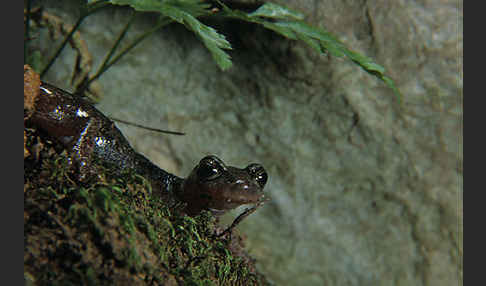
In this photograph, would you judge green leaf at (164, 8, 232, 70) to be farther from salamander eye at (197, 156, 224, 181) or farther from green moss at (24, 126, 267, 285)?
green moss at (24, 126, 267, 285)

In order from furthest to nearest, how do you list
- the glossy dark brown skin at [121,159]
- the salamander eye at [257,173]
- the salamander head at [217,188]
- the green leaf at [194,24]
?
1. the salamander eye at [257,173]
2. the salamander head at [217,188]
3. the glossy dark brown skin at [121,159]
4. the green leaf at [194,24]

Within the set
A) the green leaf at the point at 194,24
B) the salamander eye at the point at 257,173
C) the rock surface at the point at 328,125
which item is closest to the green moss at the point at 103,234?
the salamander eye at the point at 257,173

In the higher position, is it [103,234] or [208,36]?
[208,36]

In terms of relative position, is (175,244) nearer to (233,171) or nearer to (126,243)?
(126,243)

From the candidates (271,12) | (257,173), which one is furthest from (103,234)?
(271,12)

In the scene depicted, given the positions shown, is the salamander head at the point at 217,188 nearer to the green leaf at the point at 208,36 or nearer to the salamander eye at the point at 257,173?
the salamander eye at the point at 257,173

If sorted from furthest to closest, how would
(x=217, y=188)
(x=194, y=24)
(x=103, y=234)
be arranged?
1. (x=217, y=188)
2. (x=194, y=24)
3. (x=103, y=234)

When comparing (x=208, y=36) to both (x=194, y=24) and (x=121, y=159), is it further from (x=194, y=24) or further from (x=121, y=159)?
(x=121, y=159)

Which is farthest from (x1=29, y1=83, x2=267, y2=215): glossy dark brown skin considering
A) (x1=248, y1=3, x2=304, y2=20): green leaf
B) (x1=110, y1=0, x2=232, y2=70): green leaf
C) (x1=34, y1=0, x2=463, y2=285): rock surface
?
(x1=34, y1=0, x2=463, y2=285): rock surface
